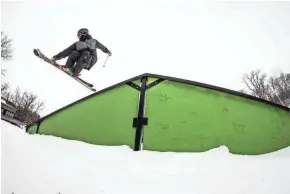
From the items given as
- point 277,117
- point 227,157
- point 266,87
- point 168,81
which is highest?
point 266,87

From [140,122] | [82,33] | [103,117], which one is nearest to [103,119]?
[103,117]

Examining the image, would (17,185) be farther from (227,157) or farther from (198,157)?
(227,157)

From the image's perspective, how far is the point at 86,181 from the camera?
1.52 metres

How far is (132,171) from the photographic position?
5.47ft

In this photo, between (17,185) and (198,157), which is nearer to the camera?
(17,185)

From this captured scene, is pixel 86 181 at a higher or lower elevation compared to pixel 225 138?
lower

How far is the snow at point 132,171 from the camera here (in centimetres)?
144

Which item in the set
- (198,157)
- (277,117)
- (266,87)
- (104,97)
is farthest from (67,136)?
(266,87)

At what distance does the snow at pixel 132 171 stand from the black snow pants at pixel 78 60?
3.40 m

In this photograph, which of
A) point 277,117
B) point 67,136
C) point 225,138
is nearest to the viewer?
point 225,138

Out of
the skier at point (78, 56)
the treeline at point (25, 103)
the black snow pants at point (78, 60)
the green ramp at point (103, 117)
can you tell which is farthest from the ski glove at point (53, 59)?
the treeline at point (25, 103)

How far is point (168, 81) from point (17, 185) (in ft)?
5.58

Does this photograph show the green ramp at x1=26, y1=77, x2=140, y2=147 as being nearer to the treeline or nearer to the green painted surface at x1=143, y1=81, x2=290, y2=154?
the green painted surface at x1=143, y1=81, x2=290, y2=154

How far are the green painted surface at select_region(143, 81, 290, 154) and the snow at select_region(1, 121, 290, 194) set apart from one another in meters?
0.13
